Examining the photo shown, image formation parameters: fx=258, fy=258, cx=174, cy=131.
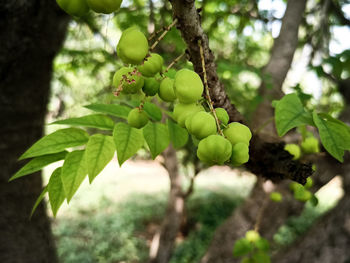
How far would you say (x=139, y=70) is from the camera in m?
0.67

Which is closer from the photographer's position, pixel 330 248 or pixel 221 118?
pixel 221 118

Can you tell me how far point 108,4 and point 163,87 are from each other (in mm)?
294

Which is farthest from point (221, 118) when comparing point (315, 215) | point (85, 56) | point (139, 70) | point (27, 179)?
point (315, 215)

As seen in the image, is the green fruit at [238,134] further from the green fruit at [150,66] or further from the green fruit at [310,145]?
the green fruit at [310,145]

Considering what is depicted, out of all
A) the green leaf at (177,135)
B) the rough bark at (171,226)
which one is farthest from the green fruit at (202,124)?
the rough bark at (171,226)

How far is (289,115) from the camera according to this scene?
2.44ft

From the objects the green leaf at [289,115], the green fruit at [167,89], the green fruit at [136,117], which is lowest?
the green fruit at [136,117]

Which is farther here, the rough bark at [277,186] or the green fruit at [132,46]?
the rough bark at [277,186]

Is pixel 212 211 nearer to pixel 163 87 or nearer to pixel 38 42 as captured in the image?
pixel 38 42

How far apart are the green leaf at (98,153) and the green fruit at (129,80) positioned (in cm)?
22

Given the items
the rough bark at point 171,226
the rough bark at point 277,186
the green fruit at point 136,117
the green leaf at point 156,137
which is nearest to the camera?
the green fruit at point 136,117

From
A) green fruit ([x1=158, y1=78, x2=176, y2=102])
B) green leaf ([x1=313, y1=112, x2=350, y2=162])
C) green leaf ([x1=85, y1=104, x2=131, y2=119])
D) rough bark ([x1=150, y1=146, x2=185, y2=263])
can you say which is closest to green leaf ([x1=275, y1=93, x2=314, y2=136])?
green leaf ([x1=313, y1=112, x2=350, y2=162])

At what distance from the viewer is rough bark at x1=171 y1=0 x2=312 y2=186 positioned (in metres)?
0.59

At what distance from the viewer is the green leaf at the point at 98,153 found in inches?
29.3
